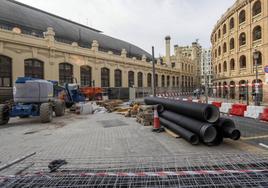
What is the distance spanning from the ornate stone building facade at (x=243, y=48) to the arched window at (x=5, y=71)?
24787 mm

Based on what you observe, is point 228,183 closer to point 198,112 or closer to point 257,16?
point 198,112

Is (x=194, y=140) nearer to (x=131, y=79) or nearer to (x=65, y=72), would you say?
(x=65, y=72)

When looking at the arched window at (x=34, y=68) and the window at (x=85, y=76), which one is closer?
the arched window at (x=34, y=68)

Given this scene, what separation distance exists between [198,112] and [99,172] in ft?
12.1

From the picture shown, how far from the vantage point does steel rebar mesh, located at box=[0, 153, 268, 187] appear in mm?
3646

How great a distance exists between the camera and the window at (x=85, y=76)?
1220 inches

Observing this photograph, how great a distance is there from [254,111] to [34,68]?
2405 centimetres

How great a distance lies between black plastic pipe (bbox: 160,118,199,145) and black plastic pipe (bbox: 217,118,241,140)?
901 mm

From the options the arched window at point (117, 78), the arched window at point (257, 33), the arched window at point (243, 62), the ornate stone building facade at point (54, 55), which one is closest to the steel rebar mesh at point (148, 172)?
the ornate stone building facade at point (54, 55)

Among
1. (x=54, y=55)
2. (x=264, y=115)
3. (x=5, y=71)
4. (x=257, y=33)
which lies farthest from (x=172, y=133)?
(x=257, y=33)

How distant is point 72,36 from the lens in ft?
115

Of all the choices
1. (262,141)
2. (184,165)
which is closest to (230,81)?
(262,141)

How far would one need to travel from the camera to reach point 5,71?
21469 millimetres

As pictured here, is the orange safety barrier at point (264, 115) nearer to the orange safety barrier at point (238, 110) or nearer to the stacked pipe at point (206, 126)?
the orange safety barrier at point (238, 110)
